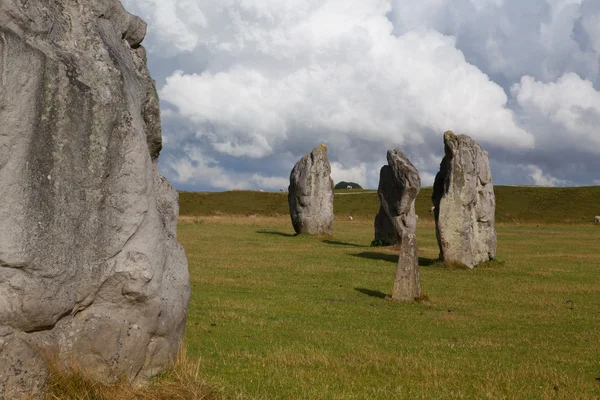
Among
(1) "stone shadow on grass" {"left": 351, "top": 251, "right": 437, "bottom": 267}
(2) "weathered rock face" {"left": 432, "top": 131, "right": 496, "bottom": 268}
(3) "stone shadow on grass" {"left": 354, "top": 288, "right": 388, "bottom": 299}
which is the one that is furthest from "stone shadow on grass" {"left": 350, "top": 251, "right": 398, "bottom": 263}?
(3) "stone shadow on grass" {"left": 354, "top": 288, "right": 388, "bottom": 299}

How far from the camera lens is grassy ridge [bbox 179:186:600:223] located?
69875 mm

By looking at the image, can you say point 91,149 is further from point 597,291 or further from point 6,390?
point 597,291

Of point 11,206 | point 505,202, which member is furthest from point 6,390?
point 505,202

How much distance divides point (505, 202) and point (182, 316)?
77095mm


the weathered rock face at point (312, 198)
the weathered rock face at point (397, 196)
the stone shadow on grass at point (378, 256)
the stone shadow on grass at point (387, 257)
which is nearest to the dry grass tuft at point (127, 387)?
the stone shadow on grass at point (387, 257)

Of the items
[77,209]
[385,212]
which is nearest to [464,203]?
[385,212]

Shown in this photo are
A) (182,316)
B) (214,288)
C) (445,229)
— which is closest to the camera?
(182,316)

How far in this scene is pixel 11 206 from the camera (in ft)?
20.7

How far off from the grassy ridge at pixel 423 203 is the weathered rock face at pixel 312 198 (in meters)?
28.5

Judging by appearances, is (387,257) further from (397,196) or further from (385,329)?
(385,329)

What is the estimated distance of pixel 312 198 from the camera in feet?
124

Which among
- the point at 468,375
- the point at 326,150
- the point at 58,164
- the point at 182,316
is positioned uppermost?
the point at 326,150

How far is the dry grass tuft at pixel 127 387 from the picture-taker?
263 inches

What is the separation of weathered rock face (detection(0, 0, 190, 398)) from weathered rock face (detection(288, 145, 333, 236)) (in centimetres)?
2948
